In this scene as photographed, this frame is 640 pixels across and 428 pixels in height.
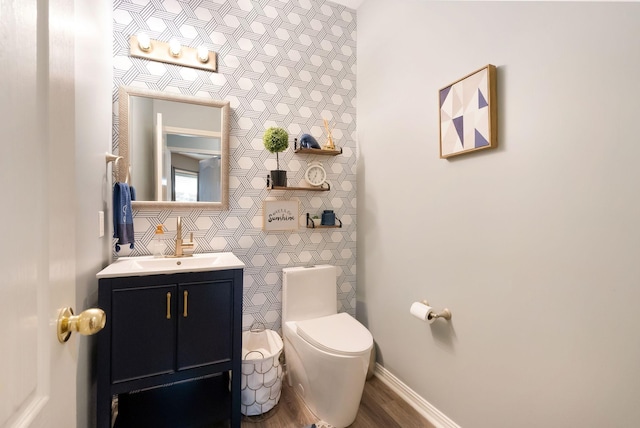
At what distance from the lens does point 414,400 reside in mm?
1749

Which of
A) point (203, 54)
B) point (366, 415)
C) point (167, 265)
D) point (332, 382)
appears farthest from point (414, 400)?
point (203, 54)

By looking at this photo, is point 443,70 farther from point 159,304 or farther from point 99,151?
point 159,304

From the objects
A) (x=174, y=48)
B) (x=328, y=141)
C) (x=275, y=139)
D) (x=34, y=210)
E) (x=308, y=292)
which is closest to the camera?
(x=34, y=210)

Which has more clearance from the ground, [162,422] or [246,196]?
[246,196]

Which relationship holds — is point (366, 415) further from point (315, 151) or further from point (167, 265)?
point (315, 151)

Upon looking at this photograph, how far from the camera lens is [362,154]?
90.8 inches

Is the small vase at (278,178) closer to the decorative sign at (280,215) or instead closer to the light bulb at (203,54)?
the decorative sign at (280,215)

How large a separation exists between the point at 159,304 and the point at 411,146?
1.68m

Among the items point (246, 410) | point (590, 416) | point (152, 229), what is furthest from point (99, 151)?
point (590, 416)

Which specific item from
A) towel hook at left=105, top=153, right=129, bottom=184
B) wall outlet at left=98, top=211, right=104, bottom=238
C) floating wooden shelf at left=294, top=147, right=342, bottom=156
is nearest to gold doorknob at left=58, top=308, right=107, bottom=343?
wall outlet at left=98, top=211, right=104, bottom=238

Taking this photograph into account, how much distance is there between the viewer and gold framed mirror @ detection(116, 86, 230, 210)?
1.74 m

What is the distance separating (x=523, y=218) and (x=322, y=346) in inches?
46.2

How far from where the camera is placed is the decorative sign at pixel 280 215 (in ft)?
6.72

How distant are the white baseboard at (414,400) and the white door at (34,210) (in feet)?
5.58
